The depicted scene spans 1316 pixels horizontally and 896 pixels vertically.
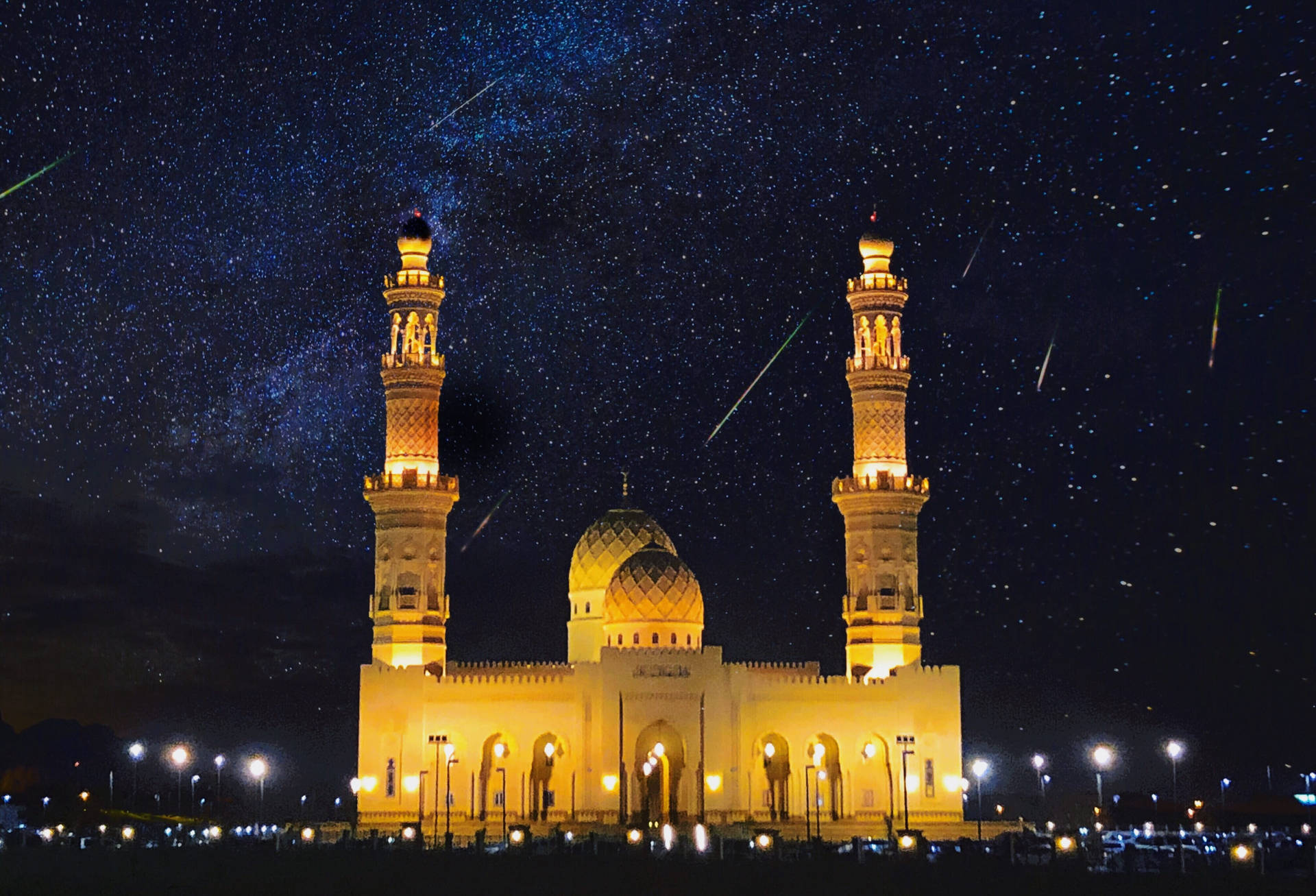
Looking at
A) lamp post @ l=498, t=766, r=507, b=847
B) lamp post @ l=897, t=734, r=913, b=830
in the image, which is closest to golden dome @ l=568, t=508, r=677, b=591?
lamp post @ l=498, t=766, r=507, b=847

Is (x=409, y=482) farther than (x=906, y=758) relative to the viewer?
Yes

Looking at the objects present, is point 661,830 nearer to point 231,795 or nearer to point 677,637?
point 677,637

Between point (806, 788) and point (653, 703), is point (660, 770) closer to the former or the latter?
point (653, 703)

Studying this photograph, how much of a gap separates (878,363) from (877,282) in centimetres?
256

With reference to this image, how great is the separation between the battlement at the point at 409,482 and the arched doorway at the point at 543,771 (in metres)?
7.68

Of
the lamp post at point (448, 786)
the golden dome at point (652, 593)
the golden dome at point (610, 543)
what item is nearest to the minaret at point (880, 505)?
the golden dome at point (652, 593)

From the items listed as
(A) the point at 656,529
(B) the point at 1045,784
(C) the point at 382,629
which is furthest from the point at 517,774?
(B) the point at 1045,784

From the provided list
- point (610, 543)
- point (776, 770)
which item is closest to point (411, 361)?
point (610, 543)

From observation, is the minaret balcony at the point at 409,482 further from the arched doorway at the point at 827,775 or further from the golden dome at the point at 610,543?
the arched doorway at the point at 827,775

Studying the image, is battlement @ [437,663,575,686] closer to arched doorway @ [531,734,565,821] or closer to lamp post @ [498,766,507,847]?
arched doorway @ [531,734,565,821]

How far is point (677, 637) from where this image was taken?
2292 inches

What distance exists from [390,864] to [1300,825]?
131 ft

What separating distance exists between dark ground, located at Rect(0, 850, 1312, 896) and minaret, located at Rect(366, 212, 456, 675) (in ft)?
50.0

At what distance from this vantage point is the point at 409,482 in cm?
5628
